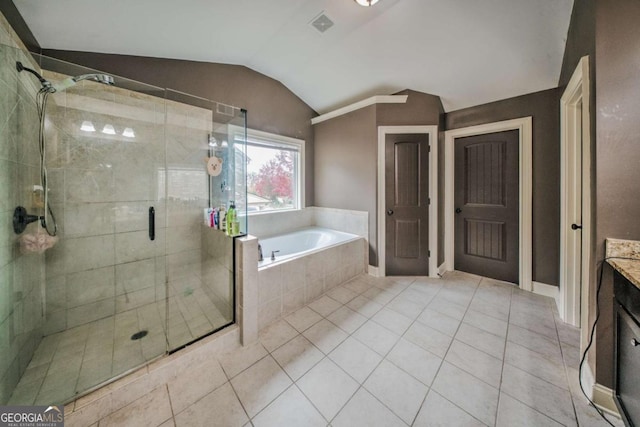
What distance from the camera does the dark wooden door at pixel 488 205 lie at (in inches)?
103

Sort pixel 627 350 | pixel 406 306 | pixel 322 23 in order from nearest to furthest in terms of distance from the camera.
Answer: pixel 627 350
pixel 322 23
pixel 406 306

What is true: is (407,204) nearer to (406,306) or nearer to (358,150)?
(358,150)

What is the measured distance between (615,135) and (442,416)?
1699mm

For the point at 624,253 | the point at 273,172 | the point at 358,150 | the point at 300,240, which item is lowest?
the point at 300,240

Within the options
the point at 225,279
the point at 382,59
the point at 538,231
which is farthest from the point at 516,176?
the point at 225,279

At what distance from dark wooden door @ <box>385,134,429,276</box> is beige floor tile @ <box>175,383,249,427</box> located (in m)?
2.25

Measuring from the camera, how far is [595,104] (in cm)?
116

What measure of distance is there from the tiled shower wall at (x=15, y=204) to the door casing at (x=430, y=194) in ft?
9.87

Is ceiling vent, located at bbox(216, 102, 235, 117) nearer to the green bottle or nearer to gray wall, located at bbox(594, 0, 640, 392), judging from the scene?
the green bottle

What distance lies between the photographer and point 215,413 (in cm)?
114

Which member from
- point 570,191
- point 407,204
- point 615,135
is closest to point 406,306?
point 407,204

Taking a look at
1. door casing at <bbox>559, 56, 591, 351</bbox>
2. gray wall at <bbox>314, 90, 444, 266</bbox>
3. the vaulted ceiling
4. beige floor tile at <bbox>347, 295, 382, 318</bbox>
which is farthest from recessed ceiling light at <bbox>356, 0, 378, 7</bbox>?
beige floor tile at <bbox>347, 295, 382, 318</bbox>

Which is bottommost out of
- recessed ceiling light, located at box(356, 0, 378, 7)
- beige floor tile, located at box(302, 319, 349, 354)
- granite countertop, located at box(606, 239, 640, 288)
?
beige floor tile, located at box(302, 319, 349, 354)

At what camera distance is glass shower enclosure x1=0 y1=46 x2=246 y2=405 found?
127 centimetres
